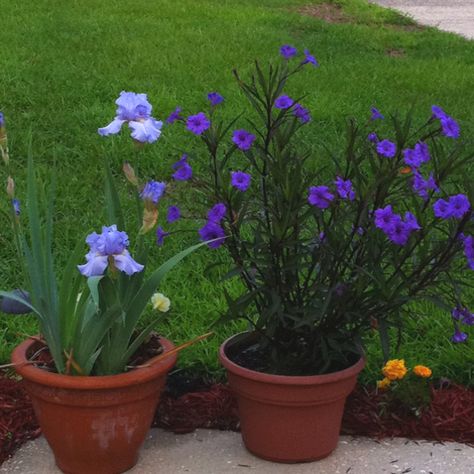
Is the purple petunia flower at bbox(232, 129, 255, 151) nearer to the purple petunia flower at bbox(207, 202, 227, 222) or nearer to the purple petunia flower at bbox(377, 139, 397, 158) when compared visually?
the purple petunia flower at bbox(207, 202, 227, 222)

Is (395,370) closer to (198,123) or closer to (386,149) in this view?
(386,149)

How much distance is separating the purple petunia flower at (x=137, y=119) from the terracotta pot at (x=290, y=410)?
0.68m

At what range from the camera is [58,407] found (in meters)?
2.47

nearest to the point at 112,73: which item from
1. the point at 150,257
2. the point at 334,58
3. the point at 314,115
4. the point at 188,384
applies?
the point at 314,115

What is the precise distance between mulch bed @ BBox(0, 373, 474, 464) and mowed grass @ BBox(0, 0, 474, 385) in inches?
6.7

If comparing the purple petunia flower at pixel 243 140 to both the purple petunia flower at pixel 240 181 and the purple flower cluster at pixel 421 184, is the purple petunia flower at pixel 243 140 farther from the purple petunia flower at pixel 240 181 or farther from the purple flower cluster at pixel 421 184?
the purple flower cluster at pixel 421 184

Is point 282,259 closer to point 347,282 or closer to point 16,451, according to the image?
point 347,282

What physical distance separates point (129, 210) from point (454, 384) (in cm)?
198

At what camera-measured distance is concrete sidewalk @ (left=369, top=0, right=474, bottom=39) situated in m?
11.2

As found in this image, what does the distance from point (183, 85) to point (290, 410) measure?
167 inches

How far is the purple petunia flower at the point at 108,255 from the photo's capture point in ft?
7.55

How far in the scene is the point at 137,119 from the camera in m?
2.45

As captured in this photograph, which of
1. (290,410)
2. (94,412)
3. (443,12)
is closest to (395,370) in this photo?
(290,410)

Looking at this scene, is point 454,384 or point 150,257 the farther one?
point 150,257
